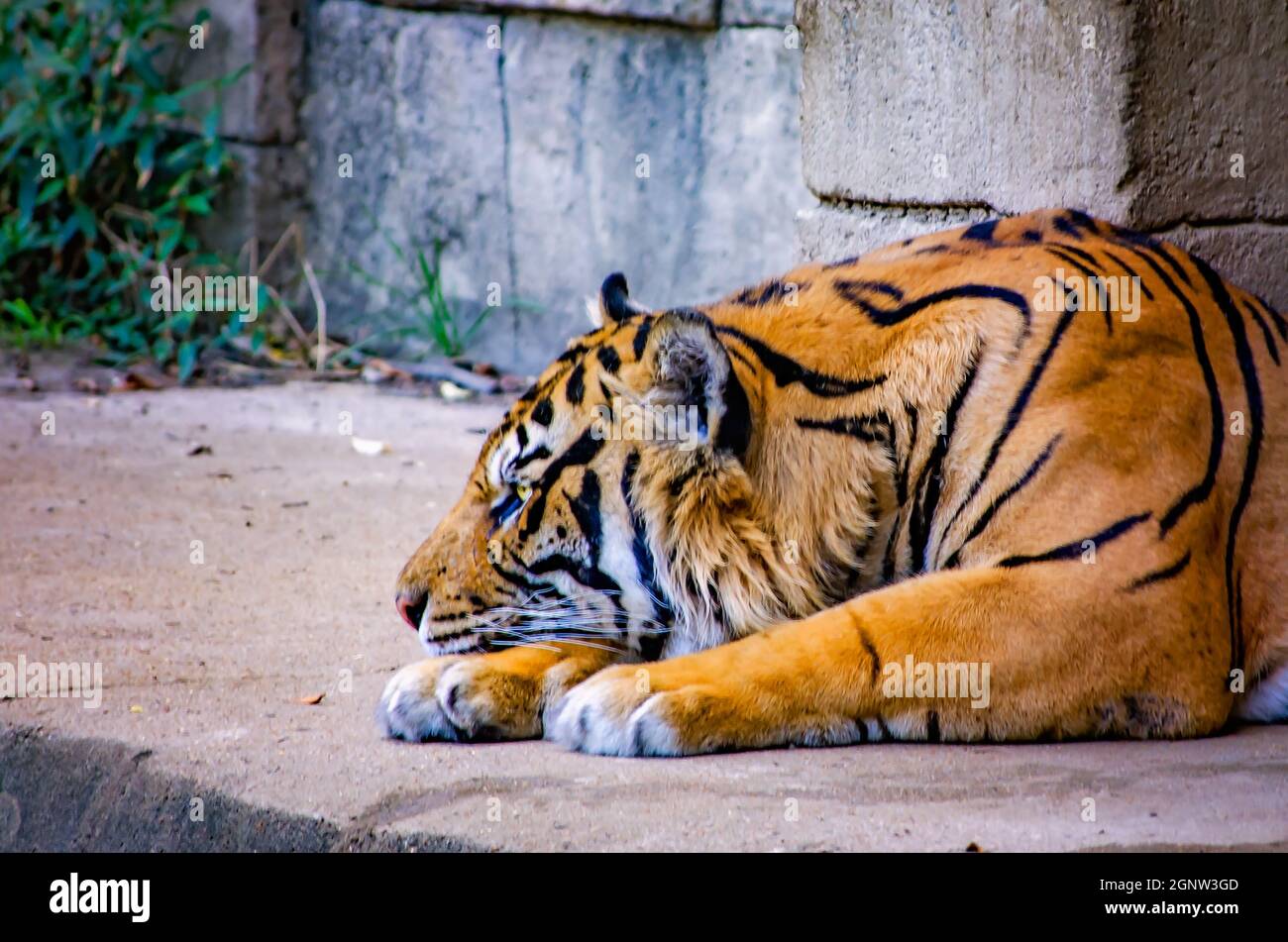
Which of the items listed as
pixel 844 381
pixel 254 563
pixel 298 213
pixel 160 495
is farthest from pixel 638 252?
pixel 844 381

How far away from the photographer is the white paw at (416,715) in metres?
2.57

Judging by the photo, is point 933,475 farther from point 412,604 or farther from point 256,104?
point 256,104

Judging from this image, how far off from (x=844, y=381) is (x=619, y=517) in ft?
1.39

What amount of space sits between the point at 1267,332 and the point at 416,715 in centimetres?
157

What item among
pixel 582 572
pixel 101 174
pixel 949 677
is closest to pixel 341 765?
pixel 582 572

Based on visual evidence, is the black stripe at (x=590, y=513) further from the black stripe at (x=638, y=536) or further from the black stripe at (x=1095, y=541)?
the black stripe at (x=1095, y=541)

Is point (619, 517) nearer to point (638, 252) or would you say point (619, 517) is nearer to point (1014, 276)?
point (1014, 276)

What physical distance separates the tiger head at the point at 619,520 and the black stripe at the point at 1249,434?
0.65 meters

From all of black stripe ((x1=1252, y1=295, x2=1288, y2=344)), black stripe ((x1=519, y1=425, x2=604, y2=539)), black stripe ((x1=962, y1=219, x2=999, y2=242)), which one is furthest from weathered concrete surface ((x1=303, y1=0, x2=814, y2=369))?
black stripe ((x1=519, y1=425, x2=604, y2=539))

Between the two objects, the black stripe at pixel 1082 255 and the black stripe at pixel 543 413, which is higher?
the black stripe at pixel 1082 255

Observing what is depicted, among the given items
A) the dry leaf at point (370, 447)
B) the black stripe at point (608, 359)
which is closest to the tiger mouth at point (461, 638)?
the black stripe at point (608, 359)

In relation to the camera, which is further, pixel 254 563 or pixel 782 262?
pixel 782 262

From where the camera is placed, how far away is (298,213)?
7.19m

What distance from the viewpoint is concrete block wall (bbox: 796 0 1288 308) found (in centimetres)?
322
